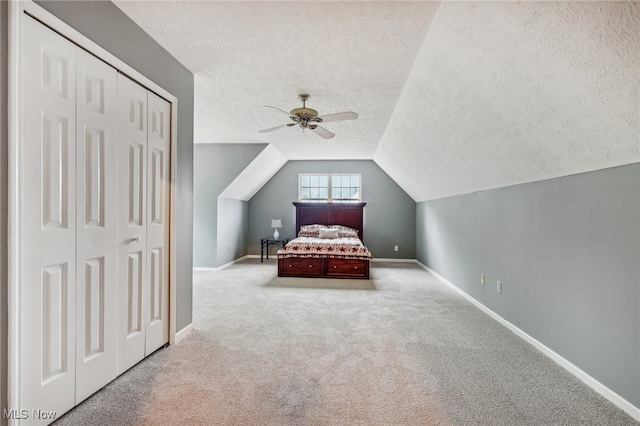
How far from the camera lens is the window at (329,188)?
25.4ft

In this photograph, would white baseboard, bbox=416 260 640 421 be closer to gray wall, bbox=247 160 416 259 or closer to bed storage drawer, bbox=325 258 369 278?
bed storage drawer, bbox=325 258 369 278

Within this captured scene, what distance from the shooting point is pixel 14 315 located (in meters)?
1.45

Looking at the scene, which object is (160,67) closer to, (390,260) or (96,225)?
(96,225)

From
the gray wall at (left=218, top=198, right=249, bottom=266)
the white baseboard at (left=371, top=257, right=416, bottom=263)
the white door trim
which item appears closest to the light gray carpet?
the white door trim

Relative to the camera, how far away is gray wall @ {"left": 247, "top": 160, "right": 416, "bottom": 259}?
24.8ft

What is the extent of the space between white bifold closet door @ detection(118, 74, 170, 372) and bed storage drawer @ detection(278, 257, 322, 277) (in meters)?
3.03

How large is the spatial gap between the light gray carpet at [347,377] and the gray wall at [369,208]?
3.91 meters

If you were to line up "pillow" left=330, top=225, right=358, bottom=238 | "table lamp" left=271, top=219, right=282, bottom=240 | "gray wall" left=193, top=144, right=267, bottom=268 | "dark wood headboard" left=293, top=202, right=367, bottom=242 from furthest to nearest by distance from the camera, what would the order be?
"dark wood headboard" left=293, top=202, right=367, bottom=242 → "table lamp" left=271, top=219, right=282, bottom=240 → "pillow" left=330, top=225, right=358, bottom=238 → "gray wall" left=193, top=144, right=267, bottom=268

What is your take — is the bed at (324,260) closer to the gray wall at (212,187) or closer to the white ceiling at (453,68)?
the gray wall at (212,187)

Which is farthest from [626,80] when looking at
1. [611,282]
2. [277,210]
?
[277,210]

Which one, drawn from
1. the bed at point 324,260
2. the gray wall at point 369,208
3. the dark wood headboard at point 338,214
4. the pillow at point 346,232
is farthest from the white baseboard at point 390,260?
the bed at point 324,260

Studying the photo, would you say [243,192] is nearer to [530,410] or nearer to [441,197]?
[441,197]

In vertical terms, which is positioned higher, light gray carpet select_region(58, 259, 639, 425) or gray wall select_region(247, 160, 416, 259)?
gray wall select_region(247, 160, 416, 259)

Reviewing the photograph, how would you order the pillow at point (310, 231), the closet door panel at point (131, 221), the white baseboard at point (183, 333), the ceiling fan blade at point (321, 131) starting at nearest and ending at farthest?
the closet door panel at point (131, 221) < the white baseboard at point (183, 333) < the ceiling fan blade at point (321, 131) < the pillow at point (310, 231)
